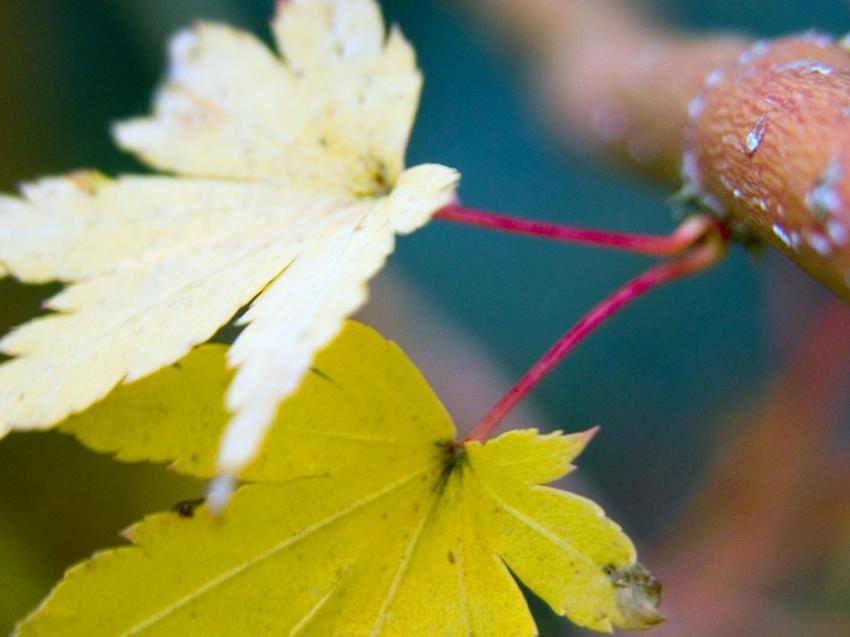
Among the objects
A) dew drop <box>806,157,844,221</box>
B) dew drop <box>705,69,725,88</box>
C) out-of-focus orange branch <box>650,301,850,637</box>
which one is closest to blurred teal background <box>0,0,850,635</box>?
out-of-focus orange branch <box>650,301,850,637</box>

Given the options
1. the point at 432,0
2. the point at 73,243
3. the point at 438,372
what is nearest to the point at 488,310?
the point at 438,372

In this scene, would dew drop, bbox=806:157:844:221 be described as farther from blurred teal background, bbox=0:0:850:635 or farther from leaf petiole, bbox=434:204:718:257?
blurred teal background, bbox=0:0:850:635

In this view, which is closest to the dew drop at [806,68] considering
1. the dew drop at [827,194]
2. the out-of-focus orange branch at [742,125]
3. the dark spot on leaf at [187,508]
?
the out-of-focus orange branch at [742,125]

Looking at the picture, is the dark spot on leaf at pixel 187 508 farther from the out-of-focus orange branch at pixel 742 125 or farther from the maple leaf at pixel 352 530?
the out-of-focus orange branch at pixel 742 125

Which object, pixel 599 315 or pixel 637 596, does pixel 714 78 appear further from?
pixel 637 596

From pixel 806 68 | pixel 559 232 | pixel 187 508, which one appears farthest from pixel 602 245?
pixel 187 508

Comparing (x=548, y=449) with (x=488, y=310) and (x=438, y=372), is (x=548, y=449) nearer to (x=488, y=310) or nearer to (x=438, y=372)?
(x=438, y=372)
